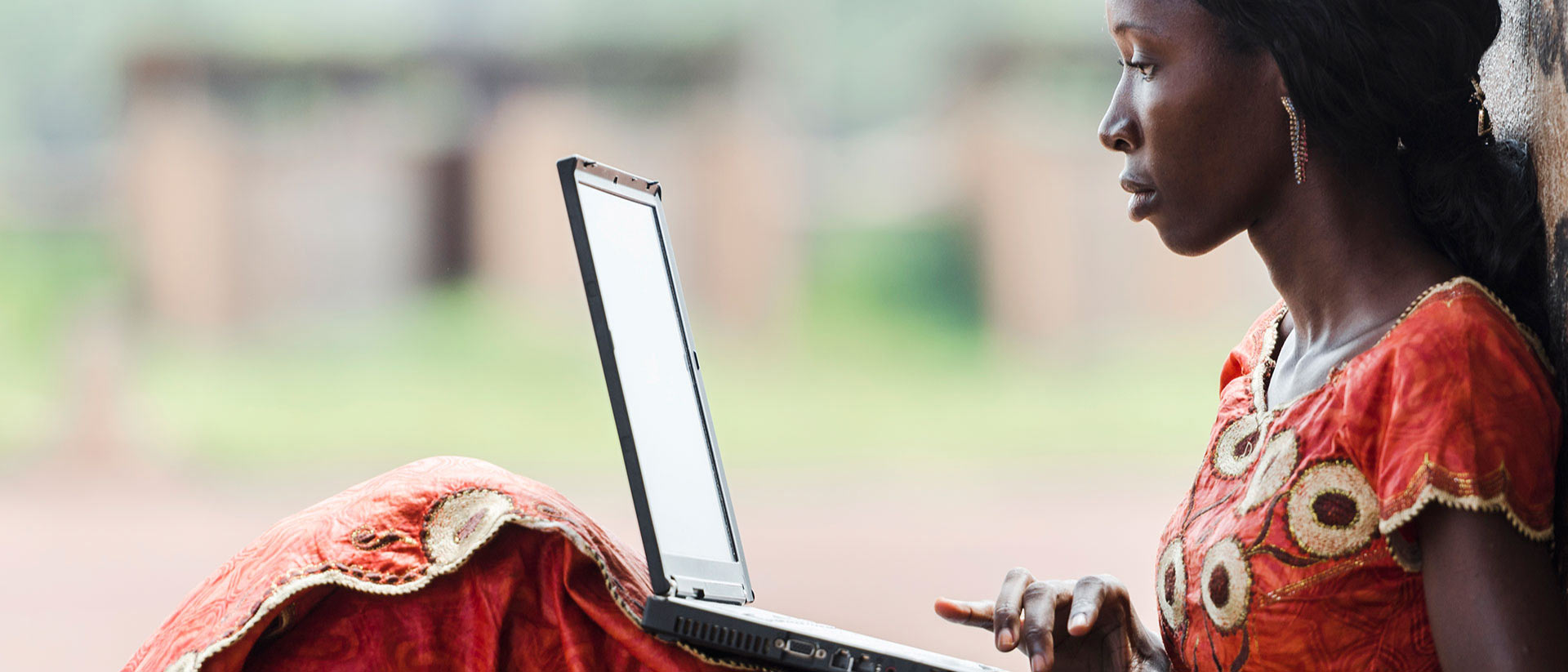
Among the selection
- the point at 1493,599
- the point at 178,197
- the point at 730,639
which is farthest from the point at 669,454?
the point at 178,197

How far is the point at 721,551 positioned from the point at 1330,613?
56 centimetres

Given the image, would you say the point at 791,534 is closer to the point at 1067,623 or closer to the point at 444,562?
the point at 1067,623

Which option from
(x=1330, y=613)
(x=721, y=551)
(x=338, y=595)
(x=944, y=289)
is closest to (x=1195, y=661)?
(x=1330, y=613)

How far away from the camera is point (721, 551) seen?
135 cm

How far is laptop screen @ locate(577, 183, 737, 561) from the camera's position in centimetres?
117

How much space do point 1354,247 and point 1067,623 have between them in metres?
0.43

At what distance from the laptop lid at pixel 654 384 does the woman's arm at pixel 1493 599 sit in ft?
1.90

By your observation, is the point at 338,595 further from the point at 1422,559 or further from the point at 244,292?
the point at 244,292

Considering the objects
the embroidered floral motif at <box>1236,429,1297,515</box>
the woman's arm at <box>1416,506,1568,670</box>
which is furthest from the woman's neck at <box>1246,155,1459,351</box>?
the woman's arm at <box>1416,506,1568,670</box>

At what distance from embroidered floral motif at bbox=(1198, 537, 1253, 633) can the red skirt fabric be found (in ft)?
1.30

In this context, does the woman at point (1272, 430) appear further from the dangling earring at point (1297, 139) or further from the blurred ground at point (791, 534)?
the blurred ground at point (791, 534)

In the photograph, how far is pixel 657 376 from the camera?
1.30 meters

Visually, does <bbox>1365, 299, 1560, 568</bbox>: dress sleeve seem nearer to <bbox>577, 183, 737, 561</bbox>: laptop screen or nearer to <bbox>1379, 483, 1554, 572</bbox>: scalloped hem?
<bbox>1379, 483, 1554, 572</bbox>: scalloped hem

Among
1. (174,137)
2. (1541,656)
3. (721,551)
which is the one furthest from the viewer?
(174,137)
